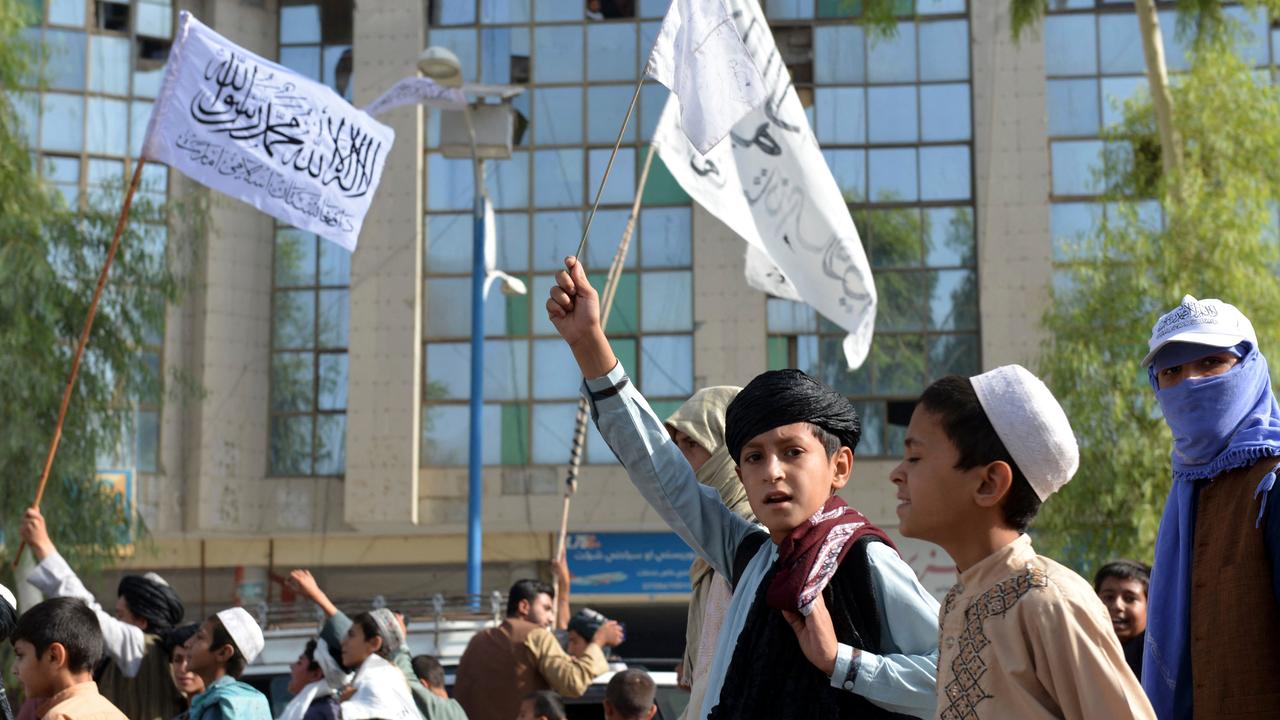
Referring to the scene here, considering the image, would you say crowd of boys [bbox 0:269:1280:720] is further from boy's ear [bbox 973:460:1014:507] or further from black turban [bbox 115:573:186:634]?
black turban [bbox 115:573:186:634]

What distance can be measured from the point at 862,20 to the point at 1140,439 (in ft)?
21.6

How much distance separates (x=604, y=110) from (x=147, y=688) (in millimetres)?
21390

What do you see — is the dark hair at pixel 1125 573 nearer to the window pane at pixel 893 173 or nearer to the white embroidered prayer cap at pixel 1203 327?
the white embroidered prayer cap at pixel 1203 327

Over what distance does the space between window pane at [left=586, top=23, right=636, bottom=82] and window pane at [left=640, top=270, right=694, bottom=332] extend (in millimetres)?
3584

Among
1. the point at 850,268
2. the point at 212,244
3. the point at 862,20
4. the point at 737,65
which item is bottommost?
the point at 850,268

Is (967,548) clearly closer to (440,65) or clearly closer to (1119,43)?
(440,65)

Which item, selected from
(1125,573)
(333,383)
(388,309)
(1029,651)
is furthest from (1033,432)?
(333,383)

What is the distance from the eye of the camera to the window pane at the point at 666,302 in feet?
90.5

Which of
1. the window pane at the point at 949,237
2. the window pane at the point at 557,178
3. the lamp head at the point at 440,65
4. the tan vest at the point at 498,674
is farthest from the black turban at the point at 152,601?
the window pane at the point at 949,237

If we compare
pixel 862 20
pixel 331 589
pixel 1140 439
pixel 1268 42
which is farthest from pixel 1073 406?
pixel 331 589

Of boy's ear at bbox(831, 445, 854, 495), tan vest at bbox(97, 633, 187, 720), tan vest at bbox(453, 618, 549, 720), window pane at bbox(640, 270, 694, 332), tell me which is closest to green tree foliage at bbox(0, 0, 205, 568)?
tan vest at bbox(453, 618, 549, 720)

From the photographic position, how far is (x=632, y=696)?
7121 mm

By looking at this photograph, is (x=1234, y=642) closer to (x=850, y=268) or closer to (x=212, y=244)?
(x=850, y=268)

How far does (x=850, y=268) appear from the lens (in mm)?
8094
